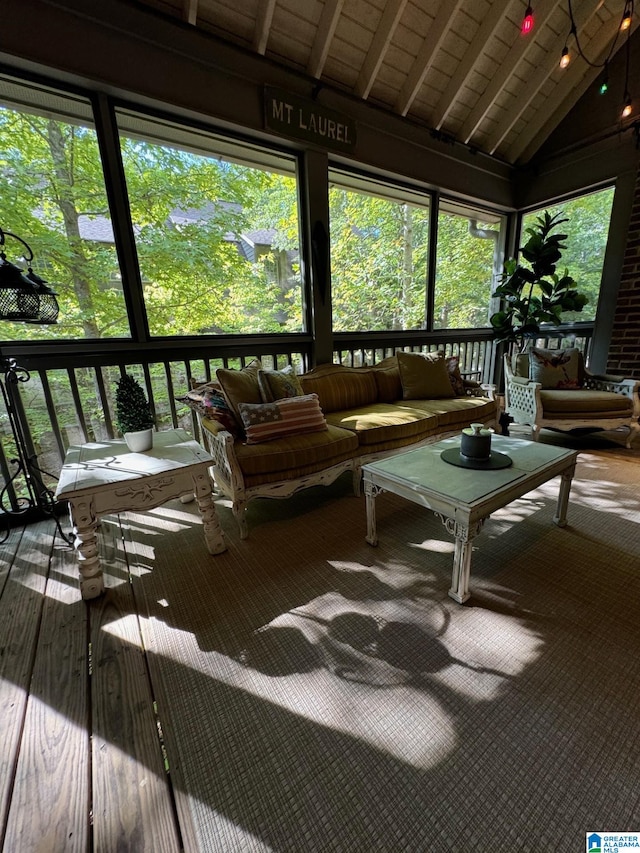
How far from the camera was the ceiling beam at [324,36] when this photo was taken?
254cm

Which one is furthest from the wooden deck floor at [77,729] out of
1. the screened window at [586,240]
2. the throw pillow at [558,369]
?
the screened window at [586,240]

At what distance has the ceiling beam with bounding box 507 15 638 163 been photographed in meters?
3.51

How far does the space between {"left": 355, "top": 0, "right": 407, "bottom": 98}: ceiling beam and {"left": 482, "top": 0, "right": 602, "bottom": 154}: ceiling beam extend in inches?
70.0

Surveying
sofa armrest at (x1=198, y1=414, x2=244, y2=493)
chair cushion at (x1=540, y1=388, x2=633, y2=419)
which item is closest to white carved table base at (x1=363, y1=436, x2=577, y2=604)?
sofa armrest at (x1=198, y1=414, x2=244, y2=493)

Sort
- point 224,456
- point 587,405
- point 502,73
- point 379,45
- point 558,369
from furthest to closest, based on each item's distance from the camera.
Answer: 1. point 558,369
2. point 502,73
3. point 587,405
4. point 379,45
5. point 224,456

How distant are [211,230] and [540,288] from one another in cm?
367

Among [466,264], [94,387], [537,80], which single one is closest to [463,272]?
[466,264]

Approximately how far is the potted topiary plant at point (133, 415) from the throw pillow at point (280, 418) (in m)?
0.57

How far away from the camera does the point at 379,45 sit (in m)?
2.85

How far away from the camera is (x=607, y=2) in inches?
127

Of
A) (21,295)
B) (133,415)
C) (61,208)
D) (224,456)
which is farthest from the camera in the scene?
(61,208)

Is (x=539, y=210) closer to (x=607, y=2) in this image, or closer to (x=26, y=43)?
(x=607, y=2)

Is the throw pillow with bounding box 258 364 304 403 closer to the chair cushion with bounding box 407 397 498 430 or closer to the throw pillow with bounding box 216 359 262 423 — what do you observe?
the throw pillow with bounding box 216 359 262 423

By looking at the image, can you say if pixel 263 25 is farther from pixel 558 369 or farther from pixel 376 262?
pixel 558 369
